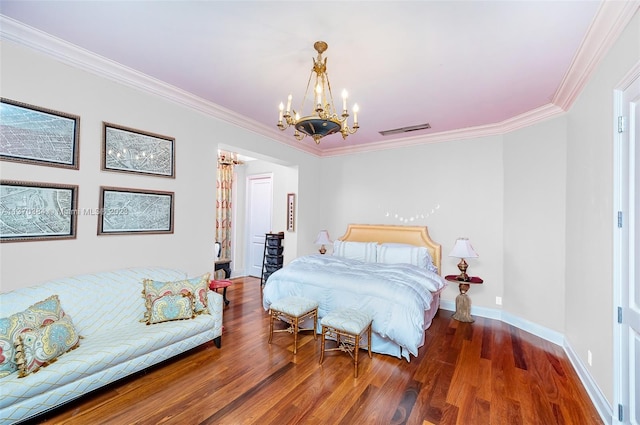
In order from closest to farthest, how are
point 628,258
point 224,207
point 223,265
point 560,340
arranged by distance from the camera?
point 628,258
point 560,340
point 223,265
point 224,207

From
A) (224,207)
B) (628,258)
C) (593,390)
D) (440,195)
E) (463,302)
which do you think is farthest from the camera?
(224,207)

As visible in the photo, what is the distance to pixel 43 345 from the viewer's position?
185 centimetres

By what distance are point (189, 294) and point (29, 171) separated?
1.69m

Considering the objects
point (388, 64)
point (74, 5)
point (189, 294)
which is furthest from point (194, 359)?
point (388, 64)

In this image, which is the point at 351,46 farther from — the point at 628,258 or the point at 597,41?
the point at 628,258

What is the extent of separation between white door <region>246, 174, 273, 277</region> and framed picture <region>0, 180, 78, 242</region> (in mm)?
3958

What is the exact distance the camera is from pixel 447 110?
3.53 meters

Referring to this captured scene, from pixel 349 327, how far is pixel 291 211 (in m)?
3.43

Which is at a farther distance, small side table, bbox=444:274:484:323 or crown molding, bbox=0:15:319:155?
small side table, bbox=444:274:484:323

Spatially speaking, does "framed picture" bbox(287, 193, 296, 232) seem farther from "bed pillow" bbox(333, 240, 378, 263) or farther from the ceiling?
the ceiling

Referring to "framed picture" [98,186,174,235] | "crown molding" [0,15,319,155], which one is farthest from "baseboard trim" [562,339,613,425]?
"crown molding" [0,15,319,155]

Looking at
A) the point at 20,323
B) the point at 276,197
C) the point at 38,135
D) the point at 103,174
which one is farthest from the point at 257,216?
the point at 20,323

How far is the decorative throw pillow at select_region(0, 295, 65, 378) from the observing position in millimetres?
1747

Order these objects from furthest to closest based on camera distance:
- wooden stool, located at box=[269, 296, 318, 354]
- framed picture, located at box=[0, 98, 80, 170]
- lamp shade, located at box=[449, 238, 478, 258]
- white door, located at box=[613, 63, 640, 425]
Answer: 1. lamp shade, located at box=[449, 238, 478, 258]
2. wooden stool, located at box=[269, 296, 318, 354]
3. framed picture, located at box=[0, 98, 80, 170]
4. white door, located at box=[613, 63, 640, 425]
